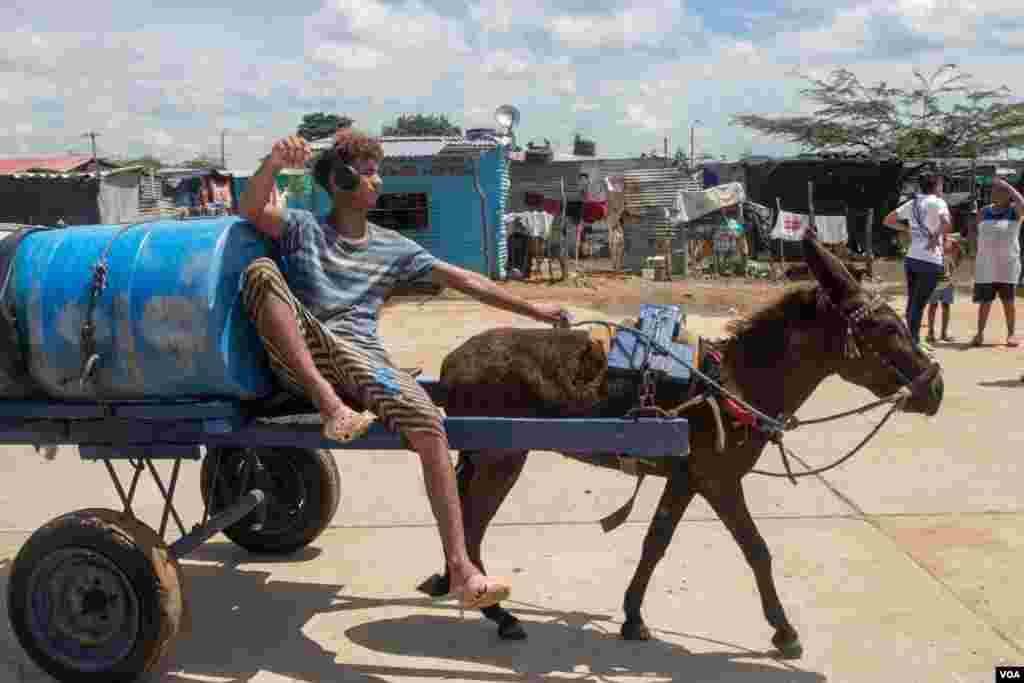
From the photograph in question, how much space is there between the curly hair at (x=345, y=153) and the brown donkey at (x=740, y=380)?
3.17ft

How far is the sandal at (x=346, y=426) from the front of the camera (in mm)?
3492

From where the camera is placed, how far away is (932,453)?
23.4ft

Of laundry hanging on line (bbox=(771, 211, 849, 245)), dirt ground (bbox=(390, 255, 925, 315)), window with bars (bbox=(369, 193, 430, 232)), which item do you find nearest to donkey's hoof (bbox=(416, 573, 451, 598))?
dirt ground (bbox=(390, 255, 925, 315))

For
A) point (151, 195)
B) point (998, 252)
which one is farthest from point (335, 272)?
point (151, 195)

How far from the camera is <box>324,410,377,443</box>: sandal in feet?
11.5

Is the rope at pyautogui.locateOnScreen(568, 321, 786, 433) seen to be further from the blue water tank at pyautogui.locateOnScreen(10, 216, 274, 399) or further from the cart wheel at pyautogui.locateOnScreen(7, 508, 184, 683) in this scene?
the cart wheel at pyautogui.locateOnScreen(7, 508, 184, 683)

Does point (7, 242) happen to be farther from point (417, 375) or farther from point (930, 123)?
point (930, 123)

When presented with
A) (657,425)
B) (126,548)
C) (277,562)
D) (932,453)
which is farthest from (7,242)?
(932,453)

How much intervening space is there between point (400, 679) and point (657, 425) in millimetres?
1488

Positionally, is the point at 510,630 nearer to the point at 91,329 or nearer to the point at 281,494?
the point at 281,494

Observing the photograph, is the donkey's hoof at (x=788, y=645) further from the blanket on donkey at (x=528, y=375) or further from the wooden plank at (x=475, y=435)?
the blanket on donkey at (x=528, y=375)

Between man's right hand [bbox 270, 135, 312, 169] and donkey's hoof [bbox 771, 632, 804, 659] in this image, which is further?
donkey's hoof [bbox 771, 632, 804, 659]

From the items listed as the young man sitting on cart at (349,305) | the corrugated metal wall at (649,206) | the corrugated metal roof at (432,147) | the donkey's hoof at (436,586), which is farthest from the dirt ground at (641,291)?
the young man sitting on cart at (349,305)

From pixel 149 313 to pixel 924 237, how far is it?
9.33 m
